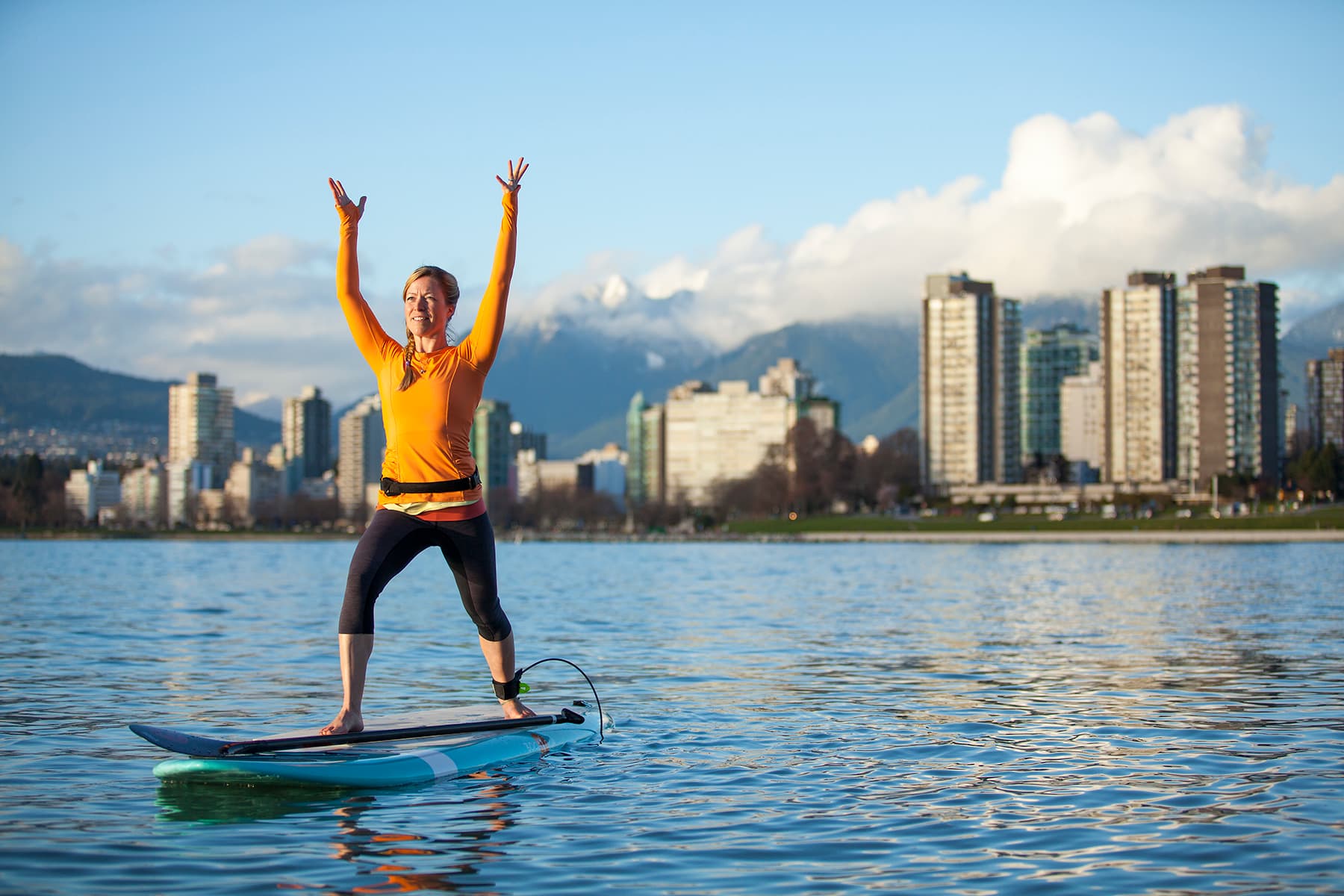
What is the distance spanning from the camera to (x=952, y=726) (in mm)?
13141

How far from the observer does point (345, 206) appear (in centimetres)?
1038

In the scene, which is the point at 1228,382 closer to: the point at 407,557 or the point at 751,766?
the point at 751,766

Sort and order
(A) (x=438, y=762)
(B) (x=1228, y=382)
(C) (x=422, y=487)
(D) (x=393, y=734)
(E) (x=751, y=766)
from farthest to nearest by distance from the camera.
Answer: (B) (x=1228, y=382) < (E) (x=751, y=766) < (D) (x=393, y=734) < (A) (x=438, y=762) < (C) (x=422, y=487)

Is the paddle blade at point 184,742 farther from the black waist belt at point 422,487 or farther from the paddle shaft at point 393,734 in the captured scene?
the black waist belt at point 422,487

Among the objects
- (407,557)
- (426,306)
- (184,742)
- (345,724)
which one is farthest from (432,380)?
(184,742)

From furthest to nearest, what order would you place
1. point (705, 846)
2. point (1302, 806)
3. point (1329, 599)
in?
point (1329, 599) < point (1302, 806) < point (705, 846)

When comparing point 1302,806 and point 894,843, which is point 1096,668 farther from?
point 894,843

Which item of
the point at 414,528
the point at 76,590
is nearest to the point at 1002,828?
the point at 414,528

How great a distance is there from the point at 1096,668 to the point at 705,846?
454 inches

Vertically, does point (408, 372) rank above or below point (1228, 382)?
below

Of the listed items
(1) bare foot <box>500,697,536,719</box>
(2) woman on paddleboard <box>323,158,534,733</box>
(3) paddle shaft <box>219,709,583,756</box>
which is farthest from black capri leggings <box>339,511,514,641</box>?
(1) bare foot <box>500,697,536,719</box>

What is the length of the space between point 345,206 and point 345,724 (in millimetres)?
3644

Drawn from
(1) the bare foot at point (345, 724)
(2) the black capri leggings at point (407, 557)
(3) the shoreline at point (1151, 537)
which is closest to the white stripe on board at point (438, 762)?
(1) the bare foot at point (345, 724)

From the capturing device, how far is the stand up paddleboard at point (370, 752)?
942cm
